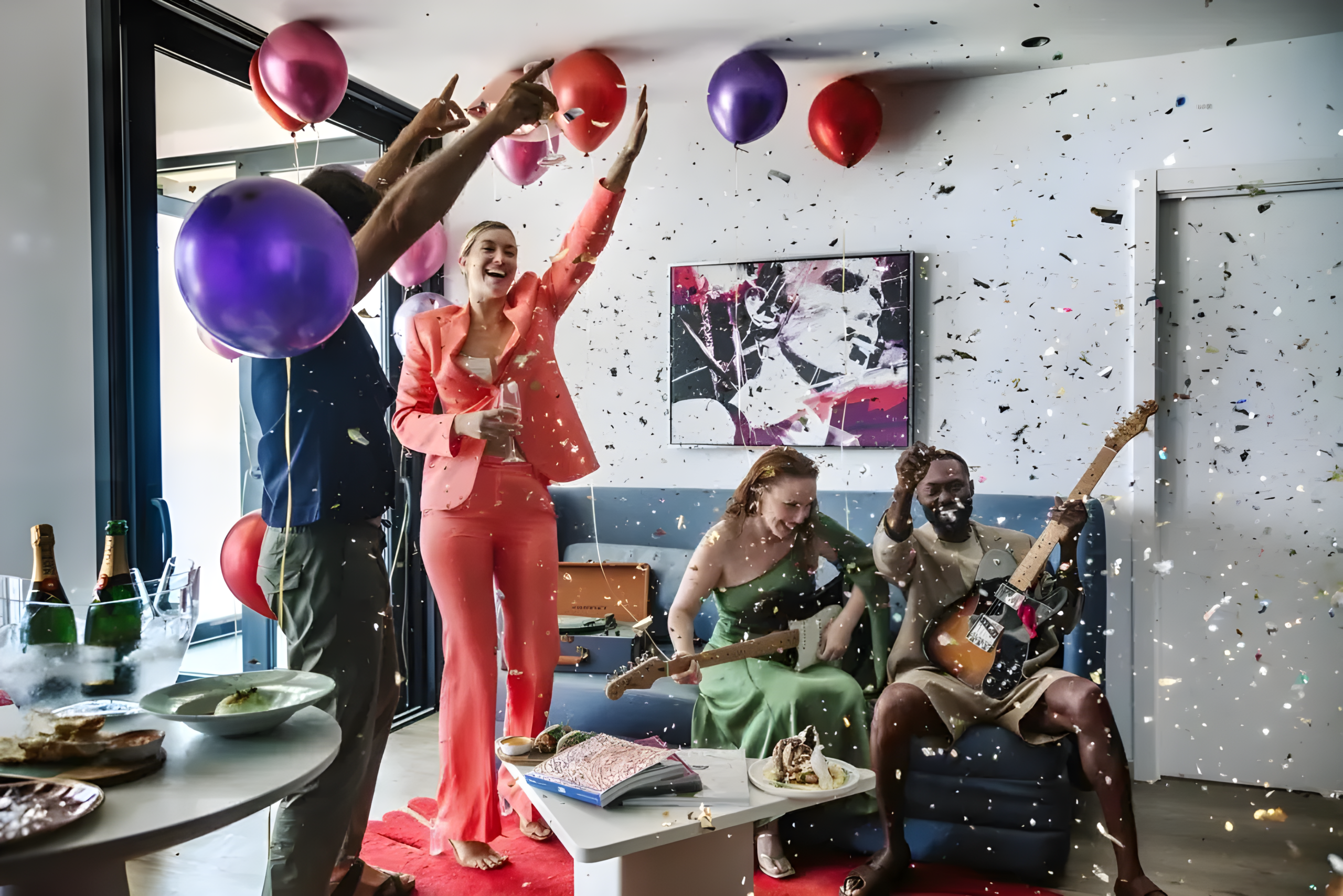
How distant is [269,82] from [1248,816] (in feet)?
10.4

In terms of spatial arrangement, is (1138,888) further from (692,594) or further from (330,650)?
(330,650)

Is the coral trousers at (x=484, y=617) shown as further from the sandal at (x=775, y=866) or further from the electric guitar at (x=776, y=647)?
the sandal at (x=775, y=866)

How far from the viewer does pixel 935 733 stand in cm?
206

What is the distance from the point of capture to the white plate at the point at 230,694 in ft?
3.08

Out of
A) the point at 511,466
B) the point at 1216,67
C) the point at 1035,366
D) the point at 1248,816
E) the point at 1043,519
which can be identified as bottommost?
the point at 1248,816

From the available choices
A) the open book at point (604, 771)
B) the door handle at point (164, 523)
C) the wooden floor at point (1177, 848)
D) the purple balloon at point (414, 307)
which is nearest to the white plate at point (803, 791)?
the open book at point (604, 771)

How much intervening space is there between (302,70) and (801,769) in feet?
6.61

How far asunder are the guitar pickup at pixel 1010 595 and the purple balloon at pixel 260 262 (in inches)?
66.7

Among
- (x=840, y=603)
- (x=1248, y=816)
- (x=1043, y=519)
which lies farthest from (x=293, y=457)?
(x=1248, y=816)

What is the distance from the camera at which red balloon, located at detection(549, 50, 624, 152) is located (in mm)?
2543

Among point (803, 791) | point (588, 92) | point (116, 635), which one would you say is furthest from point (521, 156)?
point (116, 635)

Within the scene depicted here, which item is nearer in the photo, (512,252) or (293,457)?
(293,457)

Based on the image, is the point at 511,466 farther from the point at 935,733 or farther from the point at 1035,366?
the point at 1035,366

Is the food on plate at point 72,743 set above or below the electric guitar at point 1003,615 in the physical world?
above
